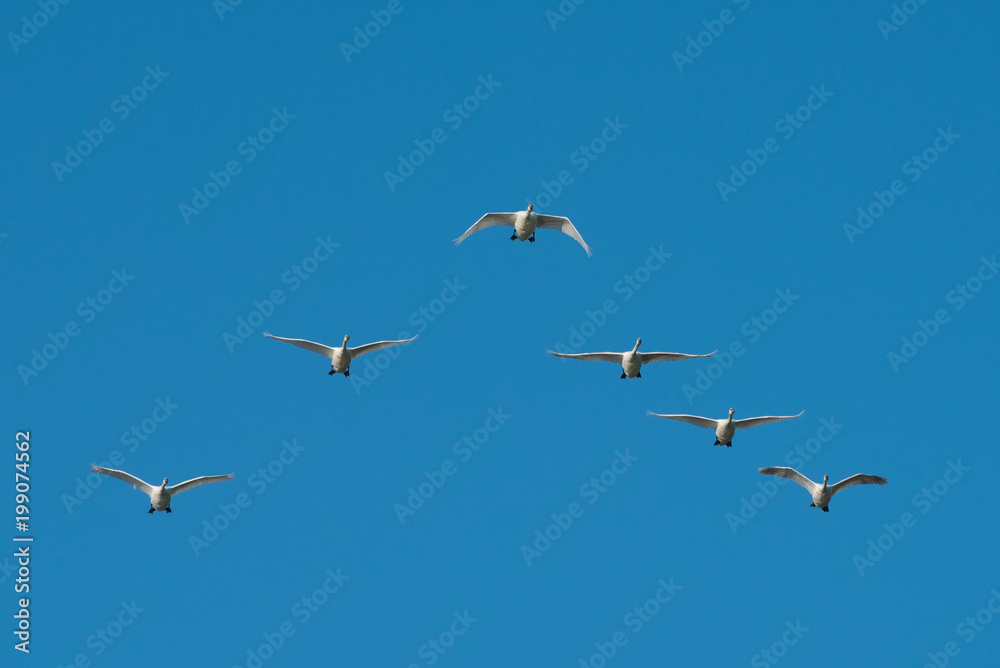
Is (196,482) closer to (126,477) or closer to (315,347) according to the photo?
(126,477)

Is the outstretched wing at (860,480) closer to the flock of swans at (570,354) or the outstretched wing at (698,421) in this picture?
the flock of swans at (570,354)

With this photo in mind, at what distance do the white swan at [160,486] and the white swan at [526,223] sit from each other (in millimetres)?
13811

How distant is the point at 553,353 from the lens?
5275cm

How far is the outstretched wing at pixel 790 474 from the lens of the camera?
5738 cm

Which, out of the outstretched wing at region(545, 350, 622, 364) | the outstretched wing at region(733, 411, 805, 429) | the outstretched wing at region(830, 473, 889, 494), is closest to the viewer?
the outstretched wing at region(545, 350, 622, 364)

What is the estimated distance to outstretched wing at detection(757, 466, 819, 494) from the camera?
57375mm

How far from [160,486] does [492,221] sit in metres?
16.8

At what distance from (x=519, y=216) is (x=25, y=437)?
2104cm

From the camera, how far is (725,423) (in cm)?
5547

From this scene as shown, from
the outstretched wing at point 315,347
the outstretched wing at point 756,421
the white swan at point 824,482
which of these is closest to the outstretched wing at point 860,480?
the white swan at point 824,482

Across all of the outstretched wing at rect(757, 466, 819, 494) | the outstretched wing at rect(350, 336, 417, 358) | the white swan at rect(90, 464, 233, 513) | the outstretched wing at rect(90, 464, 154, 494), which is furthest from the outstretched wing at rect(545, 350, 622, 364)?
the outstretched wing at rect(90, 464, 154, 494)

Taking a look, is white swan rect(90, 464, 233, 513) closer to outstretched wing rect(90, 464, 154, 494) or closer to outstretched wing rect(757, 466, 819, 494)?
outstretched wing rect(90, 464, 154, 494)

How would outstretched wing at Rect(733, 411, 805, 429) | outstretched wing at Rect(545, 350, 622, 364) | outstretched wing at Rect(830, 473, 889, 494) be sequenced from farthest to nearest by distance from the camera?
outstretched wing at Rect(830, 473, 889, 494)
outstretched wing at Rect(733, 411, 805, 429)
outstretched wing at Rect(545, 350, 622, 364)

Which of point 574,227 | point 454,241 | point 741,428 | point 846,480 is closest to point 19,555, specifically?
point 454,241
